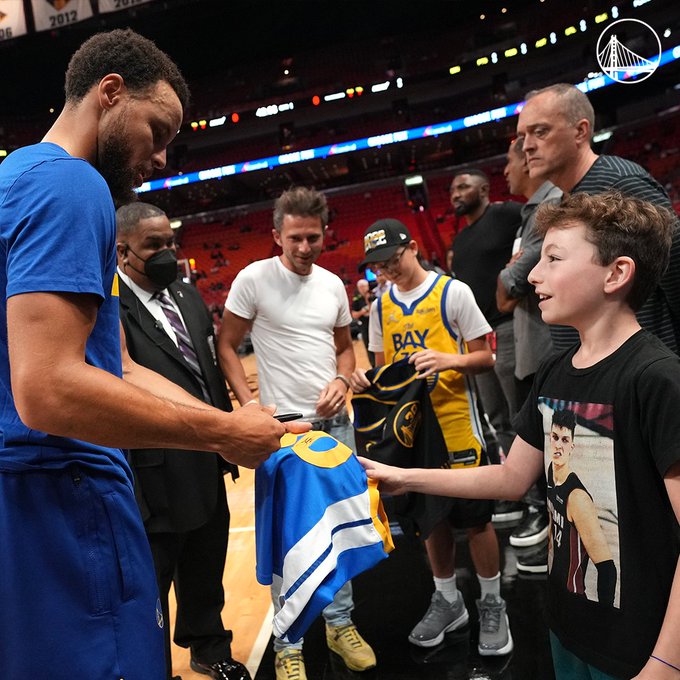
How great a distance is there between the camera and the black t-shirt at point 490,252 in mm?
3471

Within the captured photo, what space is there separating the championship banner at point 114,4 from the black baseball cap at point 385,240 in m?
8.08

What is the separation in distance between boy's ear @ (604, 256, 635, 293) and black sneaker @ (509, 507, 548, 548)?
2.24 metres

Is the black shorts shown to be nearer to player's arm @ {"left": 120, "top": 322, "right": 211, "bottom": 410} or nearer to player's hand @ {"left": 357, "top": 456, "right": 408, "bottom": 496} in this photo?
player's hand @ {"left": 357, "top": 456, "right": 408, "bottom": 496}

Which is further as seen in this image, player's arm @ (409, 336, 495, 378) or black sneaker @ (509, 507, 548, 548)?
black sneaker @ (509, 507, 548, 548)

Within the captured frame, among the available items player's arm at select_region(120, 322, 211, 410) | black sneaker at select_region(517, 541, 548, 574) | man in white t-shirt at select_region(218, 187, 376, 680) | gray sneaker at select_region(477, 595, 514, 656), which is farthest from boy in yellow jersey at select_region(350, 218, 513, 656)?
player's arm at select_region(120, 322, 211, 410)

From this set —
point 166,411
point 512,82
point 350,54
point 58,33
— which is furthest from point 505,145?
point 166,411

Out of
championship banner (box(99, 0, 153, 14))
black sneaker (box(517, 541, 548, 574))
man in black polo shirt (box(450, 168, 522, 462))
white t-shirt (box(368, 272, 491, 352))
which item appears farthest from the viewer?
championship banner (box(99, 0, 153, 14))

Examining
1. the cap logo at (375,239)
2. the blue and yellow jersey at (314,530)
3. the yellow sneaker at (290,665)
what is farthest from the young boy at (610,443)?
the yellow sneaker at (290,665)

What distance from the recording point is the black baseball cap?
246 cm

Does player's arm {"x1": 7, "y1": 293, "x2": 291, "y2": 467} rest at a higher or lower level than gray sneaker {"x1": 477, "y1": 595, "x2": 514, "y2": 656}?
higher

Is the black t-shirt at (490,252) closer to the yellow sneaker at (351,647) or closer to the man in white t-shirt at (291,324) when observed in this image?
the man in white t-shirt at (291,324)

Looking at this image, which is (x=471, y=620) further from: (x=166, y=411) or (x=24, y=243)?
(x=24, y=243)

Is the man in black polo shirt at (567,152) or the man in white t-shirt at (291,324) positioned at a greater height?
the man in black polo shirt at (567,152)

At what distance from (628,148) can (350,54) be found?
8885 millimetres
